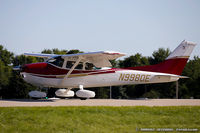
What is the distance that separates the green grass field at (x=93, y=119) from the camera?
7641mm

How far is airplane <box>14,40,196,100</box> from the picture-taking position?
14156 millimetres

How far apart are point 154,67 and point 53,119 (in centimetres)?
949

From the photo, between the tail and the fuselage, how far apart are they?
36cm

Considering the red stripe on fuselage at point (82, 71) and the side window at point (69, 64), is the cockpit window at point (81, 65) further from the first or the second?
the red stripe on fuselage at point (82, 71)

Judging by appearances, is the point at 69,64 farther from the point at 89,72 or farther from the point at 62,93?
the point at 62,93

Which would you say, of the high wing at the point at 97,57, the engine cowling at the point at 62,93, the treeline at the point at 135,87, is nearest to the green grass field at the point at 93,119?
the high wing at the point at 97,57

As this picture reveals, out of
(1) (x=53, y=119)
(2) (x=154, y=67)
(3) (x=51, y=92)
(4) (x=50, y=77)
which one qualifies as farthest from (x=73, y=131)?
(2) (x=154, y=67)

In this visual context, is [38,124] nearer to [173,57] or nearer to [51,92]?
[51,92]

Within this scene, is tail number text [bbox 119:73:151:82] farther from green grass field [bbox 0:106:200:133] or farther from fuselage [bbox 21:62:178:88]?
green grass field [bbox 0:106:200:133]

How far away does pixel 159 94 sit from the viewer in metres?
36.8

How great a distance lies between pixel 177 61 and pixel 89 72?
562 cm

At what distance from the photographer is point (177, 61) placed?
51.9 ft

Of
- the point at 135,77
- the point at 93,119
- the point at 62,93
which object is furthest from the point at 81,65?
the point at 93,119

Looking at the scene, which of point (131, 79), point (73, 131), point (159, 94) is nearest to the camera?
point (73, 131)
